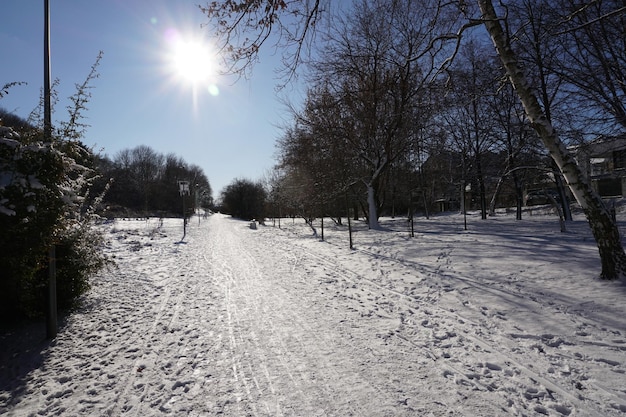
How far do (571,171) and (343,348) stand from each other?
188 inches

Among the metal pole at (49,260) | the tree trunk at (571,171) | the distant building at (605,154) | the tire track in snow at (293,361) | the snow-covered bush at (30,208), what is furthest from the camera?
the distant building at (605,154)

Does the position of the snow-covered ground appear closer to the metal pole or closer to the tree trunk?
the metal pole

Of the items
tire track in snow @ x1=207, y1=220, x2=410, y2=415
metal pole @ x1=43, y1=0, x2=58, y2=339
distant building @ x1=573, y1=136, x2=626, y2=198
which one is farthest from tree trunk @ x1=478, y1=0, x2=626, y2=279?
metal pole @ x1=43, y1=0, x2=58, y2=339

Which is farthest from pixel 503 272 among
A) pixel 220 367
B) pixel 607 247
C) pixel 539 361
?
pixel 220 367

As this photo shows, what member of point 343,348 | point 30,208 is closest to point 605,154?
point 343,348

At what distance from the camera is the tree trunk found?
507 cm

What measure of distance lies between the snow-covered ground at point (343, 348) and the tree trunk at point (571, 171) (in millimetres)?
450

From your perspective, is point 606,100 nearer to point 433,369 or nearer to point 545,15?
point 545,15

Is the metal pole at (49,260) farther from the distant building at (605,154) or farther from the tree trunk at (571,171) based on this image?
the distant building at (605,154)

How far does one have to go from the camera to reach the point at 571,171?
513 centimetres

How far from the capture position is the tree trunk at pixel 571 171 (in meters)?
5.07

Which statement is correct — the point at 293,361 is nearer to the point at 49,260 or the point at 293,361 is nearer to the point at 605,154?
the point at 49,260

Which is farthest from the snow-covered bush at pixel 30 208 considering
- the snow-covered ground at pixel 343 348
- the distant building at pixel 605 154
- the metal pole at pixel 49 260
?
the distant building at pixel 605 154

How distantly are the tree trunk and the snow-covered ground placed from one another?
450mm
